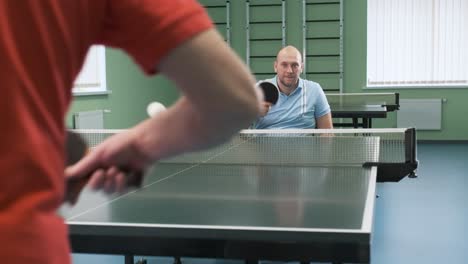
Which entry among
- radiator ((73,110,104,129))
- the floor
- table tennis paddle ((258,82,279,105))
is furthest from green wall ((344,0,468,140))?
table tennis paddle ((258,82,279,105))

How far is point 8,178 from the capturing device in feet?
2.01

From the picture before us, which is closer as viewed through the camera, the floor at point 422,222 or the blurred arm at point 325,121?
→ the floor at point 422,222

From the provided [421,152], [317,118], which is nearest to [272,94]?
[317,118]

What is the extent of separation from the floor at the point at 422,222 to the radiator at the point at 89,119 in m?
3.60

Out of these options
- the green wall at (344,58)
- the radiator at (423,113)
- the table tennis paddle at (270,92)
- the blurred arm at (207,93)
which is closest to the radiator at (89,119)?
the green wall at (344,58)

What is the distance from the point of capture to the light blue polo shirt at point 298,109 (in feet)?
16.2

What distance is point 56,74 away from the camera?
2.06ft

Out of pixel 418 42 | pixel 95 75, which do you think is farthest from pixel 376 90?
pixel 95 75

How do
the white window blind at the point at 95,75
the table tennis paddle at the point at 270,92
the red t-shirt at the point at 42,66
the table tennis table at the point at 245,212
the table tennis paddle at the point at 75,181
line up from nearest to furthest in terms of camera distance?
the red t-shirt at the point at 42,66, the table tennis paddle at the point at 75,181, the table tennis table at the point at 245,212, the table tennis paddle at the point at 270,92, the white window blind at the point at 95,75

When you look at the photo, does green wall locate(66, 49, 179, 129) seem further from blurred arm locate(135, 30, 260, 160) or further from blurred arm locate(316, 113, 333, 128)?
blurred arm locate(135, 30, 260, 160)

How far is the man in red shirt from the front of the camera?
1.97 feet

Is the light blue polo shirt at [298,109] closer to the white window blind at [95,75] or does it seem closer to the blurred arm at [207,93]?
the white window blind at [95,75]

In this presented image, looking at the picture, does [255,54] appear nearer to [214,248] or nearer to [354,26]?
[354,26]

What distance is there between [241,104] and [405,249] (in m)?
3.94
